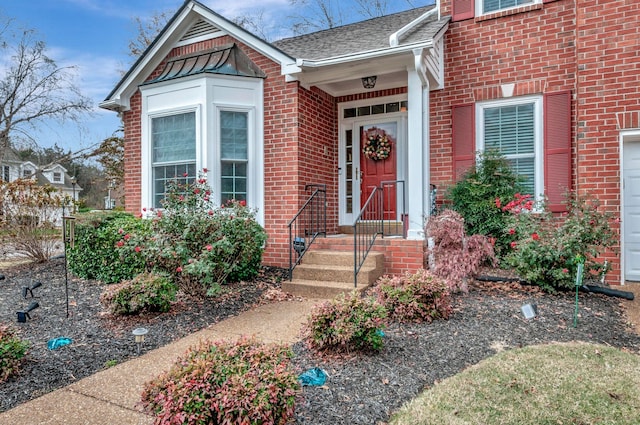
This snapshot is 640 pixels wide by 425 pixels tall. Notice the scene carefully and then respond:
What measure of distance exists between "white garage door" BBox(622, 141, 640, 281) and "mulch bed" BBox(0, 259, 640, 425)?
1335mm

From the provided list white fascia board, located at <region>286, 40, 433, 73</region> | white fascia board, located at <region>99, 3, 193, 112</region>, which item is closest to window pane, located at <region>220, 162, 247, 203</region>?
white fascia board, located at <region>286, 40, 433, 73</region>

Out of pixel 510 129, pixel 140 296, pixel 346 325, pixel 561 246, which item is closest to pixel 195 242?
pixel 140 296

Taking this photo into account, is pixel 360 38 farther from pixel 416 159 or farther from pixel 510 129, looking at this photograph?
pixel 510 129

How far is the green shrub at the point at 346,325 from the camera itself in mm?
3283

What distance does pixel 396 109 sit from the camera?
769cm

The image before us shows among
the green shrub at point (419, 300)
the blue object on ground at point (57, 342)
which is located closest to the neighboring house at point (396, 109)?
the green shrub at point (419, 300)

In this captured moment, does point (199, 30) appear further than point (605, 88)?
Yes

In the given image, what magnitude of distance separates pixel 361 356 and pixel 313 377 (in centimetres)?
57

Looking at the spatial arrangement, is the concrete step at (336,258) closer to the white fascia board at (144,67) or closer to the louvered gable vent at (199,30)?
the louvered gable vent at (199,30)

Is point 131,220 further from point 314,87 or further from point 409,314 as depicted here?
point 409,314

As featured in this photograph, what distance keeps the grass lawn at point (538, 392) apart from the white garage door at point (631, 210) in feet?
11.1

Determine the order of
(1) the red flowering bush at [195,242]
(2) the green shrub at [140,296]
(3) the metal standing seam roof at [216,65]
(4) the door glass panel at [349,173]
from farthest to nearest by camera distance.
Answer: (4) the door glass panel at [349,173], (3) the metal standing seam roof at [216,65], (1) the red flowering bush at [195,242], (2) the green shrub at [140,296]

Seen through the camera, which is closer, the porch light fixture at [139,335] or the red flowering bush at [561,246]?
the porch light fixture at [139,335]

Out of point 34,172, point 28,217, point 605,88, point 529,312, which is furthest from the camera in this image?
point 34,172
